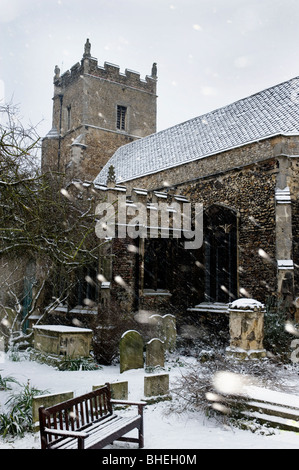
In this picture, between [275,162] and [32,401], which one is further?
[275,162]

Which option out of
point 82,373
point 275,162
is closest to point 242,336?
point 82,373

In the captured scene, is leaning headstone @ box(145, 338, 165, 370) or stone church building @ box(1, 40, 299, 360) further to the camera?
stone church building @ box(1, 40, 299, 360)

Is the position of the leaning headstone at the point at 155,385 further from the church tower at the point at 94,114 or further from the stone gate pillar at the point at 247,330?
the church tower at the point at 94,114

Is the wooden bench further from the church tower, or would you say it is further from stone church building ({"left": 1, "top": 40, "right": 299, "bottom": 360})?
the church tower

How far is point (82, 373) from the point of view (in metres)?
9.36

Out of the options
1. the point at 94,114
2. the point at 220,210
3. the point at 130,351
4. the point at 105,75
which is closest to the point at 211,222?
the point at 220,210

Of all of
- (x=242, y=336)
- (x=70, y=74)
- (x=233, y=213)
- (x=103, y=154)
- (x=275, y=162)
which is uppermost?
(x=70, y=74)

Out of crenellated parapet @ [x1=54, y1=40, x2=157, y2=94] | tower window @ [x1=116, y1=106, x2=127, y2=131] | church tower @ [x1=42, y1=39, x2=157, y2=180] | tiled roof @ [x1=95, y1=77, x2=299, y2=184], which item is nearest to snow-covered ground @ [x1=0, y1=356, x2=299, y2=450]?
tiled roof @ [x1=95, y1=77, x2=299, y2=184]

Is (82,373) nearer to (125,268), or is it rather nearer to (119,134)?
(125,268)

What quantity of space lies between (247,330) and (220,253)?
4737mm

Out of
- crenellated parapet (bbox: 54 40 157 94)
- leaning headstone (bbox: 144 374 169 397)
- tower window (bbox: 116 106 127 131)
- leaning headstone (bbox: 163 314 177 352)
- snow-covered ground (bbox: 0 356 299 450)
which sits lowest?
snow-covered ground (bbox: 0 356 299 450)

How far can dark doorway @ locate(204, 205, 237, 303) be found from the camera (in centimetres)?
1338

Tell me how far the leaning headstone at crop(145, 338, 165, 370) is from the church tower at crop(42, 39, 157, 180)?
14.9 metres

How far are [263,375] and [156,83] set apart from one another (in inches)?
944
